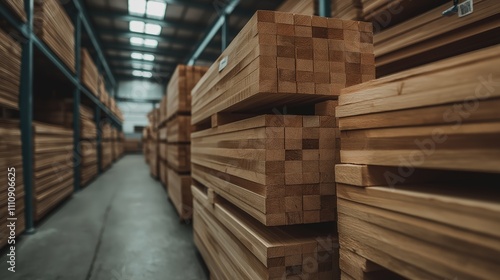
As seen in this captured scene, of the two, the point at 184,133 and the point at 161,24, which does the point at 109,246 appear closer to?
the point at 184,133

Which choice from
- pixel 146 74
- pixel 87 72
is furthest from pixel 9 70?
pixel 146 74

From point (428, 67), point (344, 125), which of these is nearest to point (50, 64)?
point (344, 125)

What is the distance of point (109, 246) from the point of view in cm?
334

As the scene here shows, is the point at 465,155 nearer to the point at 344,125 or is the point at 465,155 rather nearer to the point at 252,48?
the point at 344,125

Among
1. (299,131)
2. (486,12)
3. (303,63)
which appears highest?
(486,12)

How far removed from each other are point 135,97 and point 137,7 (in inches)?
574

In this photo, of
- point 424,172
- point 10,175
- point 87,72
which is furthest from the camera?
point 87,72

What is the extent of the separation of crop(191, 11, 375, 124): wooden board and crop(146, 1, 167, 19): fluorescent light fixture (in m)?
9.30

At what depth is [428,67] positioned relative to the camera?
0.90 meters

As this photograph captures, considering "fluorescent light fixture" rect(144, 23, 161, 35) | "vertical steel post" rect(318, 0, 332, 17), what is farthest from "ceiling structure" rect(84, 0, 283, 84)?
"vertical steel post" rect(318, 0, 332, 17)

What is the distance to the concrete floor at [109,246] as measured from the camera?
8.76ft

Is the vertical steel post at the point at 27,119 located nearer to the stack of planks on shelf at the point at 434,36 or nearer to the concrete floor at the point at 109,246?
the concrete floor at the point at 109,246

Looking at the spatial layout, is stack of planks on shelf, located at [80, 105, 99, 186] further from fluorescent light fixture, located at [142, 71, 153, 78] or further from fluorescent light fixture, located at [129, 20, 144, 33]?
fluorescent light fixture, located at [142, 71, 153, 78]

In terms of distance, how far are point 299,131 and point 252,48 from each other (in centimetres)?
52
